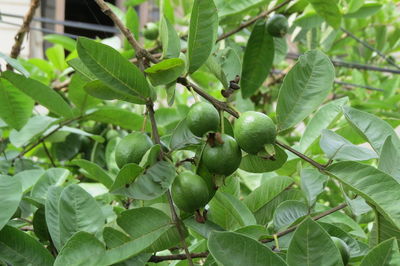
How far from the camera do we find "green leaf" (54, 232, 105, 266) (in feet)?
1.73

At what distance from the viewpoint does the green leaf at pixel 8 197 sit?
1.95 ft

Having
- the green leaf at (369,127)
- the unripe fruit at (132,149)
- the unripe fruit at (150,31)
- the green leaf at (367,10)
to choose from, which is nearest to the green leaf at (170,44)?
the unripe fruit at (132,149)

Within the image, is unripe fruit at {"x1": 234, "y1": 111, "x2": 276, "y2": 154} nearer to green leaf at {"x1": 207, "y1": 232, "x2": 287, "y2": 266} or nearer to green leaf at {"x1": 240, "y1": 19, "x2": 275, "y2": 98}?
green leaf at {"x1": 207, "y1": 232, "x2": 287, "y2": 266}

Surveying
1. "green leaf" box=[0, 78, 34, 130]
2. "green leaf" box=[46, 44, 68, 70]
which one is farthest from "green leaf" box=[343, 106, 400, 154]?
"green leaf" box=[46, 44, 68, 70]

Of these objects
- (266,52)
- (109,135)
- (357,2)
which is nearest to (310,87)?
(266,52)

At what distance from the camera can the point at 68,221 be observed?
0.63 m

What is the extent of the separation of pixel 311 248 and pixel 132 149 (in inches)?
9.1

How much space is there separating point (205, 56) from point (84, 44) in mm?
145

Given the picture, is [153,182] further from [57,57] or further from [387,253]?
[57,57]

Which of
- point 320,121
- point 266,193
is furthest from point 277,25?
point 266,193

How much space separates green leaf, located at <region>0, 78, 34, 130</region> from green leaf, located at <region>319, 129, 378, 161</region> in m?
0.62

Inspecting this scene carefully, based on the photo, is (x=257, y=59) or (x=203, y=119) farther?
(x=257, y=59)

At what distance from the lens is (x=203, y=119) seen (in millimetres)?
552

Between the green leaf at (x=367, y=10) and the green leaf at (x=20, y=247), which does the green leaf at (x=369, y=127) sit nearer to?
the green leaf at (x=20, y=247)
